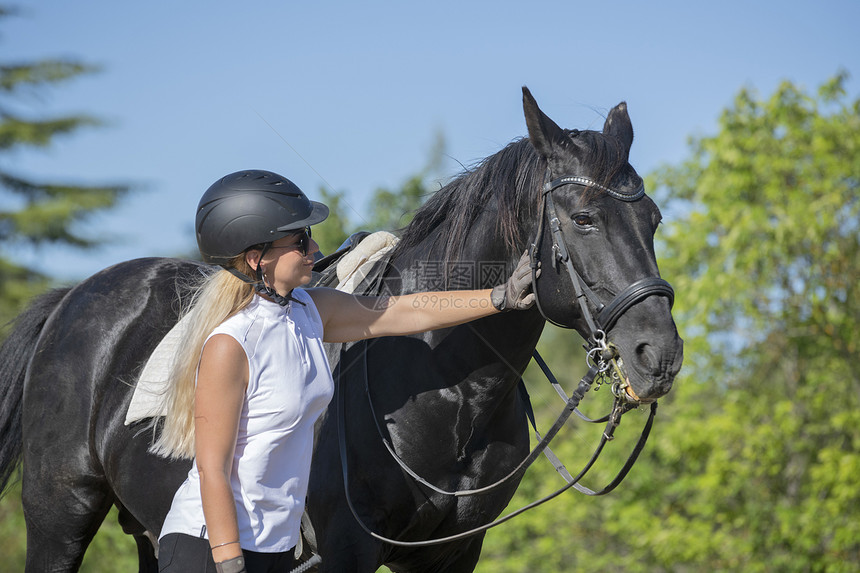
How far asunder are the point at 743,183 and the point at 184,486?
727 centimetres

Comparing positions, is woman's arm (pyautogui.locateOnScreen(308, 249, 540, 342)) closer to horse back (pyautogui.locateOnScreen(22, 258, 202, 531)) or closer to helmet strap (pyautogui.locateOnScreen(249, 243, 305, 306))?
helmet strap (pyautogui.locateOnScreen(249, 243, 305, 306))

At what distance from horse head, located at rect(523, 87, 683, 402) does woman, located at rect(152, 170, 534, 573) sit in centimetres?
84

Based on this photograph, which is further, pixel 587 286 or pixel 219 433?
pixel 587 286

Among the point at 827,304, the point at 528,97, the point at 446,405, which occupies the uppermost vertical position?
the point at 827,304

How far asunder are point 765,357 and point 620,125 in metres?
6.49

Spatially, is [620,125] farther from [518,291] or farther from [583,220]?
[518,291]

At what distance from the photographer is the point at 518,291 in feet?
8.82

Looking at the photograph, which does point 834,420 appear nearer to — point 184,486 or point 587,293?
point 587,293

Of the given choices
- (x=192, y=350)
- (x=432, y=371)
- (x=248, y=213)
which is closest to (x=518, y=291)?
(x=432, y=371)

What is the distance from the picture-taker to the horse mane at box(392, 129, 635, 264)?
272cm

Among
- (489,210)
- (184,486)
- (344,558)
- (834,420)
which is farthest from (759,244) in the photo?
(184,486)

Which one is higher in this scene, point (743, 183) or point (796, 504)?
point (743, 183)

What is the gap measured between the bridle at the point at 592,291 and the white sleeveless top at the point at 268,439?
36.0 inches

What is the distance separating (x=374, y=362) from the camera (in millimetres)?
3174
